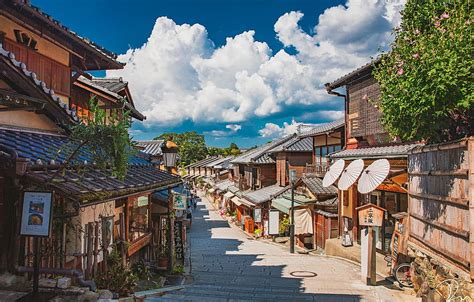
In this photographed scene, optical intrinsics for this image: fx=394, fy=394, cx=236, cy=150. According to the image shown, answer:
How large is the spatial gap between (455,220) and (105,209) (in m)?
9.19

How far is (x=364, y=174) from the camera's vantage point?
1470 centimetres

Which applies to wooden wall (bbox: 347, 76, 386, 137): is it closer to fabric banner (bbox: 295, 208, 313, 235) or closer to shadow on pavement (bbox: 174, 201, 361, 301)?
fabric banner (bbox: 295, 208, 313, 235)

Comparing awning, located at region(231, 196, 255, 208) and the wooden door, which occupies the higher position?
awning, located at region(231, 196, 255, 208)

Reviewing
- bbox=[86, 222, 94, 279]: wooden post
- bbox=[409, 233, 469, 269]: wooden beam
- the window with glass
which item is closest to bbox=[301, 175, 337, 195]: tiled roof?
the window with glass

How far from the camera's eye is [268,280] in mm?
14594

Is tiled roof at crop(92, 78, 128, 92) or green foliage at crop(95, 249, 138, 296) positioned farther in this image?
tiled roof at crop(92, 78, 128, 92)

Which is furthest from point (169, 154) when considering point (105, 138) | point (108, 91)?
point (105, 138)

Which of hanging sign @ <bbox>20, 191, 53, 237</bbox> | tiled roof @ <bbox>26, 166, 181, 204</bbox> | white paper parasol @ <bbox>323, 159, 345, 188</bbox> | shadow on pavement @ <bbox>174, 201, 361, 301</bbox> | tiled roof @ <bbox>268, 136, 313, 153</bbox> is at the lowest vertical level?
shadow on pavement @ <bbox>174, 201, 361, 301</bbox>

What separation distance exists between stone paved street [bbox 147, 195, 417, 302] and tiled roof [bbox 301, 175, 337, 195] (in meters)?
4.95

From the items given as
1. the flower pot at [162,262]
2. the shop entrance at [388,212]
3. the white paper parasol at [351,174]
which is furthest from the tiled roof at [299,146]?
Result: the flower pot at [162,262]

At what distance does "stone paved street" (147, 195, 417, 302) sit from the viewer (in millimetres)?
11719

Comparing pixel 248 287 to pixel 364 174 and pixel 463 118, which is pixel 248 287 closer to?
pixel 364 174

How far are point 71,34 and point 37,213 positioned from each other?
8.53m

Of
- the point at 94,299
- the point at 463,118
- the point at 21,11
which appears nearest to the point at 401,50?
the point at 463,118
